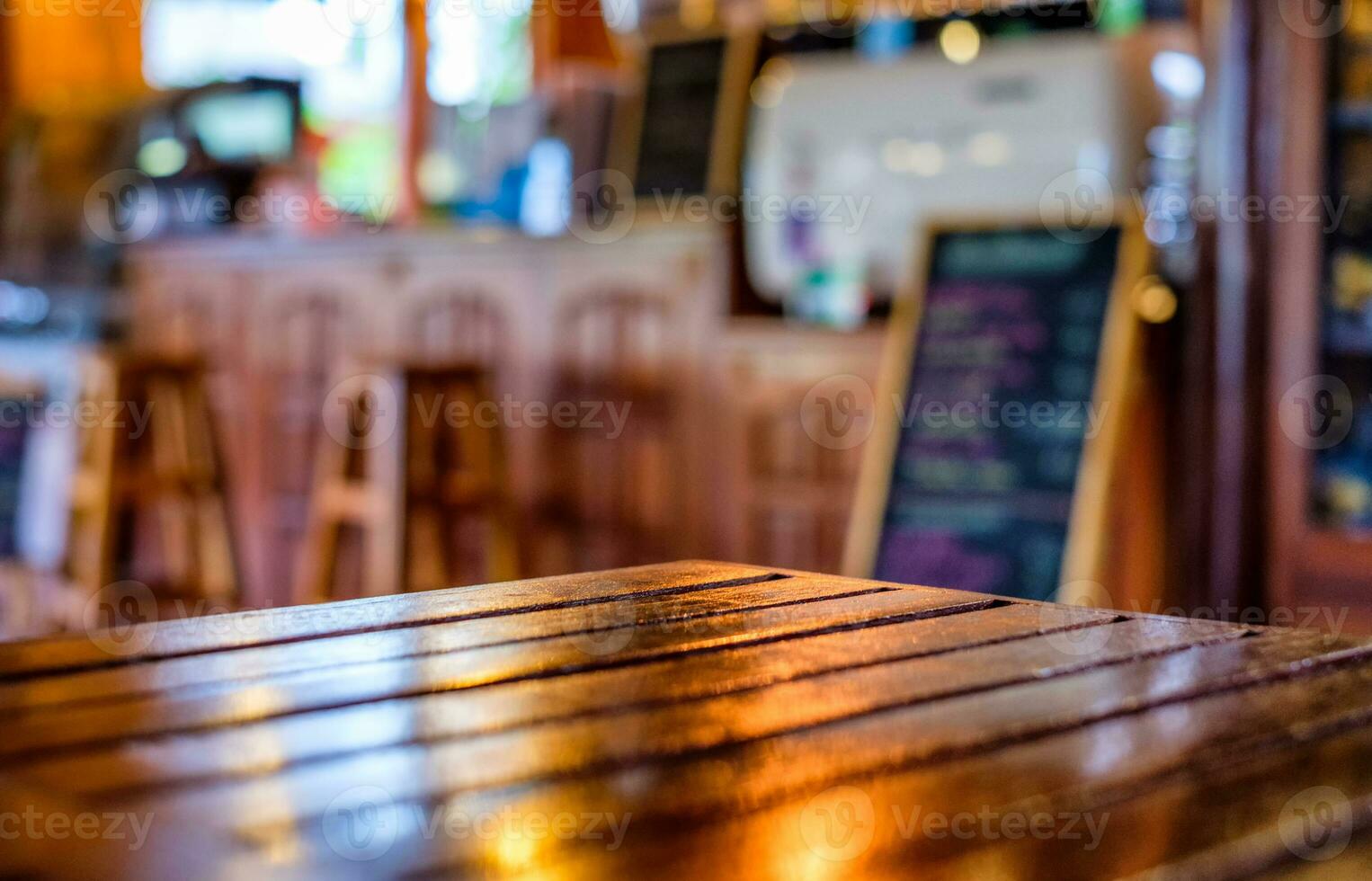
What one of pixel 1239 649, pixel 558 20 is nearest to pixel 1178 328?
pixel 558 20

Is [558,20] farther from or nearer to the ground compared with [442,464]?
farther from the ground

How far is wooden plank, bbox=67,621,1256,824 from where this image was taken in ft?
2.37

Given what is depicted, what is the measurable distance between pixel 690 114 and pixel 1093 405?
1862 mm

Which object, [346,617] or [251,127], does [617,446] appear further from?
[346,617]

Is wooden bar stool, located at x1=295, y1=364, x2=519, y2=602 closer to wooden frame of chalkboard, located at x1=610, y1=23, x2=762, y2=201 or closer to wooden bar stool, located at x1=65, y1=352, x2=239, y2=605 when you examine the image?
wooden bar stool, located at x1=65, y1=352, x2=239, y2=605

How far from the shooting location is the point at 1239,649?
41.0 inches

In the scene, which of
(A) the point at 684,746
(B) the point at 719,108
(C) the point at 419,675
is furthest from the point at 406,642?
(B) the point at 719,108

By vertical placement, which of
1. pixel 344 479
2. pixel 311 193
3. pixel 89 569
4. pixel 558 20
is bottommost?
pixel 89 569

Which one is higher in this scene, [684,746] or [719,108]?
[719,108]

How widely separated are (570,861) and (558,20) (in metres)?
3.37

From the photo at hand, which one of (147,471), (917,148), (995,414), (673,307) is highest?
(917,148)

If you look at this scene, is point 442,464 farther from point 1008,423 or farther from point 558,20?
point 1008,423

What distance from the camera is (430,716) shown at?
2.79 ft

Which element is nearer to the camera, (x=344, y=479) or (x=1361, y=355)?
(x=1361, y=355)
